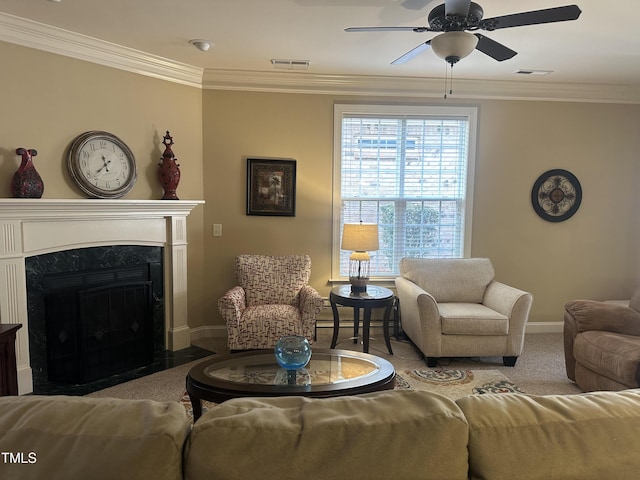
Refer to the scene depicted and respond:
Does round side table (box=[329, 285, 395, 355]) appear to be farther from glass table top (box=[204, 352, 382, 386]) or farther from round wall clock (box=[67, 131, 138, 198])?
round wall clock (box=[67, 131, 138, 198])

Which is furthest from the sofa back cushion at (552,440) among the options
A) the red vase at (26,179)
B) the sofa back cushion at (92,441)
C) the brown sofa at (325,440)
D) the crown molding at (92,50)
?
the crown molding at (92,50)

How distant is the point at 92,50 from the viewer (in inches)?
140

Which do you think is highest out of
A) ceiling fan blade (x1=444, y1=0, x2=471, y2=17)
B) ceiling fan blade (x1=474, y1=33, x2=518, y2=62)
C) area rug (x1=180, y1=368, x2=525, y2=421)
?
ceiling fan blade (x1=444, y1=0, x2=471, y2=17)

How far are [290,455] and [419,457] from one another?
0.24 m

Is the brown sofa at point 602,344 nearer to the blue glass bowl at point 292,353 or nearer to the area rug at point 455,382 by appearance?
the area rug at point 455,382

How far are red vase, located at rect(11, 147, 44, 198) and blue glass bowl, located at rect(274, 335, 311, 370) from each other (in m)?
2.11

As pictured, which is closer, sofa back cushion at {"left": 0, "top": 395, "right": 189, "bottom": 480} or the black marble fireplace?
sofa back cushion at {"left": 0, "top": 395, "right": 189, "bottom": 480}

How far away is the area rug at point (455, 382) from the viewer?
134 inches

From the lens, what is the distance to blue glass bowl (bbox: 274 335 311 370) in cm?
257

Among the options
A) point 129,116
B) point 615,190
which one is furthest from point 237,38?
point 615,190

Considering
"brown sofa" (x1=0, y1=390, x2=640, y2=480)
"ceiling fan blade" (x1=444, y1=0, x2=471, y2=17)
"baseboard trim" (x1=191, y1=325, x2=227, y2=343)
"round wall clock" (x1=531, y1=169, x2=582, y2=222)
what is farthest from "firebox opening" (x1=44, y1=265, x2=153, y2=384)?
"round wall clock" (x1=531, y1=169, x2=582, y2=222)

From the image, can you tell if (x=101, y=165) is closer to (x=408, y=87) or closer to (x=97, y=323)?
(x=97, y=323)

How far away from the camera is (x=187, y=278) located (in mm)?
4488

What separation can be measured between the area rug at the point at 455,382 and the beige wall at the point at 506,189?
57.2 inches
